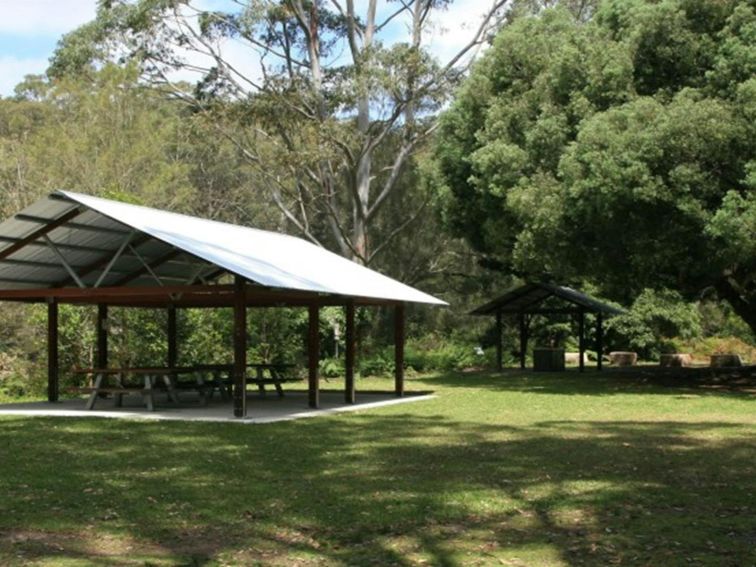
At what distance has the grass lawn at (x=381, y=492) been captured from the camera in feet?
20.2

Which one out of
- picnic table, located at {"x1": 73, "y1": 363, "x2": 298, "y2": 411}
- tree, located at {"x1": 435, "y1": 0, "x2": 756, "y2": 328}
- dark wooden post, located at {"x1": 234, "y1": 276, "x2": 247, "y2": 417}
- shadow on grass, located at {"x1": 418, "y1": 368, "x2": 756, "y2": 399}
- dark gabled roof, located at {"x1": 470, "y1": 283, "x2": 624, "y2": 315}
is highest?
tree, located at {"x1": 435, "y1": 0, "x2": 756, "y2": 328}

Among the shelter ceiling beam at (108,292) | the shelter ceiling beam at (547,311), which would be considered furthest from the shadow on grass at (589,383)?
the shelter ceiling beam at (108,292)

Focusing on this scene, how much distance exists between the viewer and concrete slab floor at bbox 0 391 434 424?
48.6 feet

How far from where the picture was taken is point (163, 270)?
752 inches

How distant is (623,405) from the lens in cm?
1738

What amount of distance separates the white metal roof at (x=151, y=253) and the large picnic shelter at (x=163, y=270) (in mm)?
24

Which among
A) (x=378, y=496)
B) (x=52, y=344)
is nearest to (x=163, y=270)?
(x=52, y=344)

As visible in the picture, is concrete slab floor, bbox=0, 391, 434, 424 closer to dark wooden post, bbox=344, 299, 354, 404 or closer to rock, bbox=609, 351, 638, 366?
dark wooden post, bbox=344, 299, 354, 404

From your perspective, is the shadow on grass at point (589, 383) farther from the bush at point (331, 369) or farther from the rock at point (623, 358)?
the rock at point (623, 358)

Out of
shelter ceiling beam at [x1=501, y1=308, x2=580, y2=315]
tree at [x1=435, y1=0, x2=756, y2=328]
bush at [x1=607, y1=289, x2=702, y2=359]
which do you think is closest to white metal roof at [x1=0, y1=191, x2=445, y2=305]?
tree at [x1=435, y1=0, x2=756, y2=328]

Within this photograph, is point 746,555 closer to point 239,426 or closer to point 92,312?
point 239,426

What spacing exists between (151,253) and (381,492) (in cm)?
1088

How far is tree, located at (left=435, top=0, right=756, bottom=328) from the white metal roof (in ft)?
12.5

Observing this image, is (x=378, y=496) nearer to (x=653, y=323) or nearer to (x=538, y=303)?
(x=538, y=303)
